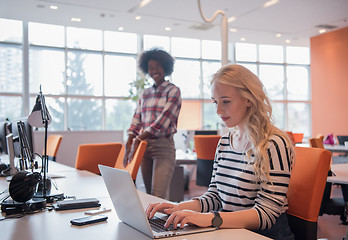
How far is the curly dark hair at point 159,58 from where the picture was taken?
294 cm

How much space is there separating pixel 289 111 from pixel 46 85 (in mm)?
7369

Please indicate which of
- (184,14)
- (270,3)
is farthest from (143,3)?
(270,3)

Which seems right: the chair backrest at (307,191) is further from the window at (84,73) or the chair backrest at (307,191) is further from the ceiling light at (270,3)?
the window at (84,73)

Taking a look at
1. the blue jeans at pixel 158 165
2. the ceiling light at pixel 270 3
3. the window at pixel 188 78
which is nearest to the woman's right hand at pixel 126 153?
the blue jeans at pixel 158 165

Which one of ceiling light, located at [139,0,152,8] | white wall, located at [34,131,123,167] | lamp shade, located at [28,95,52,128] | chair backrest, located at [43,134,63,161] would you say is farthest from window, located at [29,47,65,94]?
lamp shade, located at [28,95,52,128]

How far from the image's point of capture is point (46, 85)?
8.80m

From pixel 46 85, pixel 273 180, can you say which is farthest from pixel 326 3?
pixel 273 180

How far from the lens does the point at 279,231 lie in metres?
1.32

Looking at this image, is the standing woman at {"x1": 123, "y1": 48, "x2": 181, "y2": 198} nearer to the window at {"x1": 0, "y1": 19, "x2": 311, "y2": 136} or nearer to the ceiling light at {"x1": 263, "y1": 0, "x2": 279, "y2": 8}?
the window at {"x1": 0, "y1": 19, "x2": 311, "y2": 136}

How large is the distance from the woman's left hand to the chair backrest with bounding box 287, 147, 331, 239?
0.40 metres

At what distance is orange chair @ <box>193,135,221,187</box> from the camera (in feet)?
13.9

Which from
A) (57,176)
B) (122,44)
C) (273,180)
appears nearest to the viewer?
(273,180)

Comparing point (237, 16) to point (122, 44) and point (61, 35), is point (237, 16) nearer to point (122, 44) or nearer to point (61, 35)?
point (122, 44)

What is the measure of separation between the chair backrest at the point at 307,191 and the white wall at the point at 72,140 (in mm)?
4800
